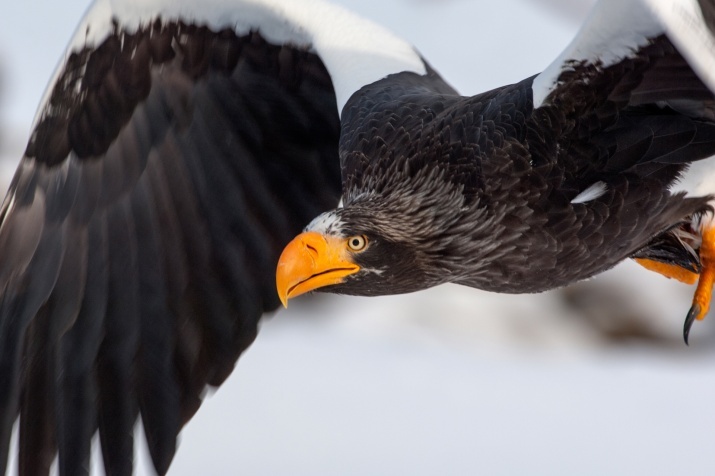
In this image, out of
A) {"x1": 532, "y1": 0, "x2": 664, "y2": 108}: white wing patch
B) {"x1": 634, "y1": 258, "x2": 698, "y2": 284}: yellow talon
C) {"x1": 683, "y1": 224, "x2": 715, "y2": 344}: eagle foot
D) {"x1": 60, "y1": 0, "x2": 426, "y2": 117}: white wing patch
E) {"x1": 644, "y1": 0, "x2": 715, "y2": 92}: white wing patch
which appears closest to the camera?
{"x1": 644, "y1": 0, "x2": 715, "y2": 92}: white wing patch

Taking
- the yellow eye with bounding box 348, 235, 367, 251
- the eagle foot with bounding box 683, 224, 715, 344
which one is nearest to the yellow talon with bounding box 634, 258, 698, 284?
the eagle foot with bounding box 683, 224, 715, 344

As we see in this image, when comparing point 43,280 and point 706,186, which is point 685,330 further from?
point 43,280

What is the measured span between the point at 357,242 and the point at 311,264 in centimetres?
18

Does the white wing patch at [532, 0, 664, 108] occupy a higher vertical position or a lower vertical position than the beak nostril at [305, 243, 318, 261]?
higher

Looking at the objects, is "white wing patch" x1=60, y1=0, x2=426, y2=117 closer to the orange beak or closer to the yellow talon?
the orange beak

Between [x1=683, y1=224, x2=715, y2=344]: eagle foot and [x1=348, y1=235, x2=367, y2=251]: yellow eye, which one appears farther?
[x1=683, y1=224, x2=715, y2=344]: eagle foot

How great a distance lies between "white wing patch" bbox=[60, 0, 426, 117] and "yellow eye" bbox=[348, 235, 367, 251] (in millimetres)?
1044

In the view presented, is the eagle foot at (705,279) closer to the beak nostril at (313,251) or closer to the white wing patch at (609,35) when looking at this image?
the white wing patch at (609,35)

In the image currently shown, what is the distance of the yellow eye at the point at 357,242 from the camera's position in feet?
13.7

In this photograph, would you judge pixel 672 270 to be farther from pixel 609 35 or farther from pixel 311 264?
pixel 311 264

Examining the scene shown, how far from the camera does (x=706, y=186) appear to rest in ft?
14.5

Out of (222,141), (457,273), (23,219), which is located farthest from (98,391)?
(457,273)

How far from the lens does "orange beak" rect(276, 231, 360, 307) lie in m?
4.09

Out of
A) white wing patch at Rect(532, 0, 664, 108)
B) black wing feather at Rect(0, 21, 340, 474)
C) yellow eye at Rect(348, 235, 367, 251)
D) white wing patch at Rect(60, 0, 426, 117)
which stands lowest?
black wing feather at Rect(0, 21, 340, 474)
